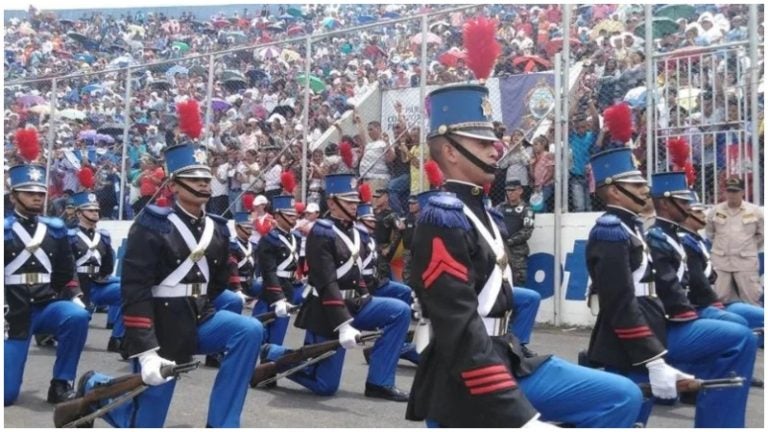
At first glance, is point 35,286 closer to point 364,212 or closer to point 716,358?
point 364,212

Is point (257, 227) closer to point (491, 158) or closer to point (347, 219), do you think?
point (347, 219)

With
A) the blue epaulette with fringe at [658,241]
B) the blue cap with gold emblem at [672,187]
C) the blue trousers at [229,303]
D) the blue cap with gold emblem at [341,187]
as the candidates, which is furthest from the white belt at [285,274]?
the blue epaulette with fringe at [658,241]

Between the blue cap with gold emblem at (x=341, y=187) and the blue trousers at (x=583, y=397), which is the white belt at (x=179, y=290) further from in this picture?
the blue cap with gold emblem at (x=341, y=187)

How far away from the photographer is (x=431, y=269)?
3.74 m

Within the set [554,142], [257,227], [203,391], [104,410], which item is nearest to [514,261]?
[554,142]

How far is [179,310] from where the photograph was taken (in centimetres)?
607

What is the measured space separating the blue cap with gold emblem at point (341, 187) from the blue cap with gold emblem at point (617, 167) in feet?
10.6

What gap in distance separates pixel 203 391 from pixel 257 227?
496cm

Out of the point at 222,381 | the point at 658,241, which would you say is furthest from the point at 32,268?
the point at 658,241

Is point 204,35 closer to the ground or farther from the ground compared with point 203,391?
farther from the ground

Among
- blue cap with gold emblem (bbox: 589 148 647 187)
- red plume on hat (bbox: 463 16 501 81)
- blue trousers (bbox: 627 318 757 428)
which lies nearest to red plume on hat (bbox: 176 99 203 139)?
red plume on hat (bbox: 463 16 501 81)

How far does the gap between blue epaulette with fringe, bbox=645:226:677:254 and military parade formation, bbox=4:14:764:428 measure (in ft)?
0.04

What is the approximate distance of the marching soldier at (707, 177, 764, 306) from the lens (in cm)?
1055

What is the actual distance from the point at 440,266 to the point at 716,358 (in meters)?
3.15
